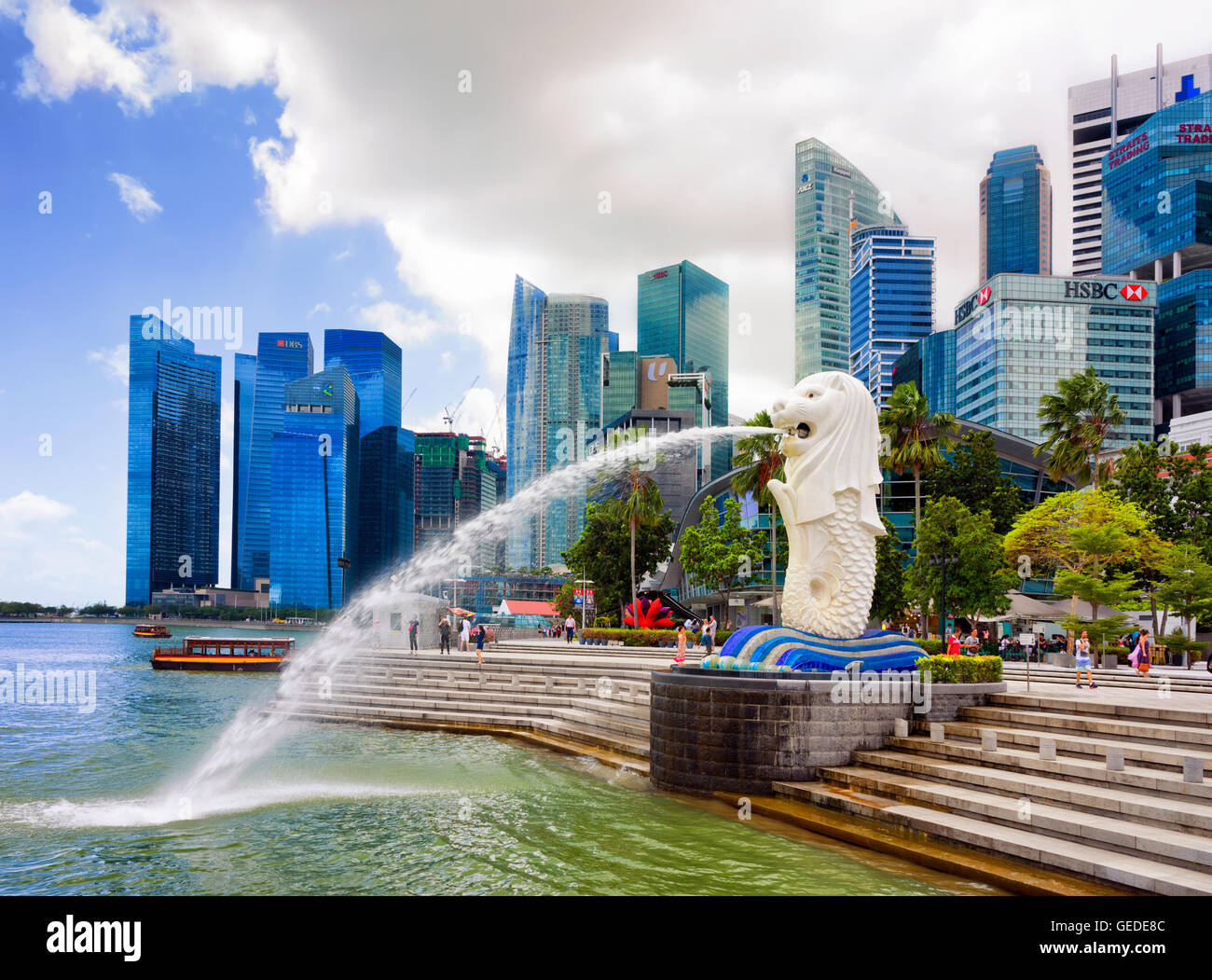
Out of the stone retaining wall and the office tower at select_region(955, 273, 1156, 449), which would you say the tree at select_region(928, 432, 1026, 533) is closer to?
the stone retaining wall

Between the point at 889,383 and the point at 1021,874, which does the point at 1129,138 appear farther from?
the point at 1021,874

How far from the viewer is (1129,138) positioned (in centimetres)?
14412

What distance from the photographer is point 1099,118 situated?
183 m

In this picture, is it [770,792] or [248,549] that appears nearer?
[770,792]

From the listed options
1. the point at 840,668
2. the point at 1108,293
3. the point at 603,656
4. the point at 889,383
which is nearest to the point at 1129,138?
the point at 1108,293

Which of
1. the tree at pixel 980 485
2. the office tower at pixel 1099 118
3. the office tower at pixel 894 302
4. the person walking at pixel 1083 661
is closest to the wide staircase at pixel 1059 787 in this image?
the person walking at pixel 1083 661

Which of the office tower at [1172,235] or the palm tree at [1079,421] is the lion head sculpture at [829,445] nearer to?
the palm tree at [1079,421]

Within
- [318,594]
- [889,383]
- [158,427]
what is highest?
[889,383]

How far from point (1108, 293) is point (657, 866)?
13135 cm

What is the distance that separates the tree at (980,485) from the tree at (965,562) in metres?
8.95

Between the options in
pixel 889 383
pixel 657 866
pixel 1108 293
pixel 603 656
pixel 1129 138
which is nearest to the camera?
pixel 657 866

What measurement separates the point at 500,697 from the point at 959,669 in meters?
13.9

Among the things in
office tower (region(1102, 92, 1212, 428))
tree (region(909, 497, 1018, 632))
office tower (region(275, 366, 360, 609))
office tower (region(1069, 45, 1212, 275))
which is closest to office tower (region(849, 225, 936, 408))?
office tower (region(1069, 45, 1212, 275))

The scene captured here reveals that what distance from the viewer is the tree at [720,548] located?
44531 mm
